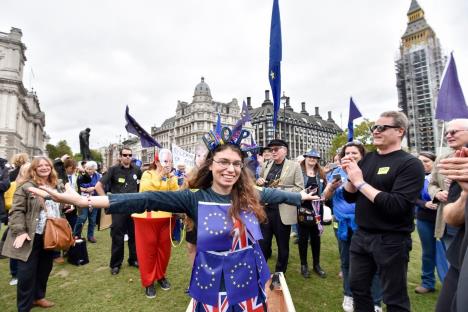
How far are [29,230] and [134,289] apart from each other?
2031 millimetres

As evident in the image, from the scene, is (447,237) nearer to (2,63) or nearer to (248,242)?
(248,242)

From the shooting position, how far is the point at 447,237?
11.9 ft

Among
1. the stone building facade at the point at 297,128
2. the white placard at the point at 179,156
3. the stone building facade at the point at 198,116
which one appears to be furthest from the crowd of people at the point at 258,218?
the stone building facade at the point at 297,128

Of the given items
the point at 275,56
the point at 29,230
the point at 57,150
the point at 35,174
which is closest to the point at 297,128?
the point at 57,150

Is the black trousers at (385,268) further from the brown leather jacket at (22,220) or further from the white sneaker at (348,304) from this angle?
the brown leather jacket at (22,220)

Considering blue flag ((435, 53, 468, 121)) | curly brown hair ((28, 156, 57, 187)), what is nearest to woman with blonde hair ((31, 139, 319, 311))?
curly brown hair ((28, 156, 57, 187))

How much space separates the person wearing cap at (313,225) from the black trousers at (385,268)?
2.29 metres

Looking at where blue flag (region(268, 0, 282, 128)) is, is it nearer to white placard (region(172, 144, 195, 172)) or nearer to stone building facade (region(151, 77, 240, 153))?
white placard (region(172, 144, 195, 172))

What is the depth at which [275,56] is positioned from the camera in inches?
164

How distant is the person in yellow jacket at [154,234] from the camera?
4641 millimetres

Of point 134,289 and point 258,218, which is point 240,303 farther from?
point 134,289

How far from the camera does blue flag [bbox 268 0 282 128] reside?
4.16 metres

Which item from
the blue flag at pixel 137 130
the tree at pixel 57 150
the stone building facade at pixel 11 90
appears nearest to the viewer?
the blue flag at pixel 137 130

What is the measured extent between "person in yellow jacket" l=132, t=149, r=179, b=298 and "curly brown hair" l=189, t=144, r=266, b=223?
2.49 metres
